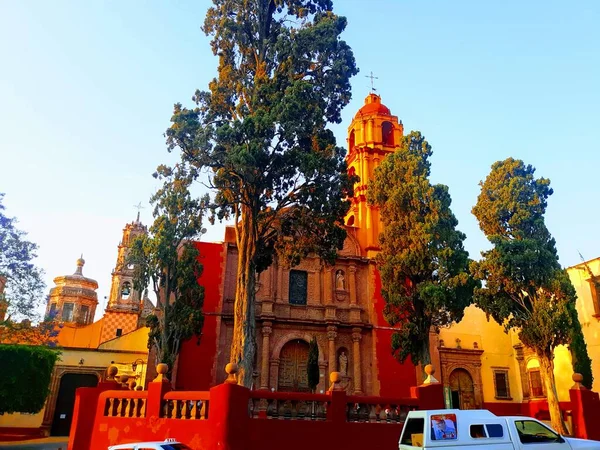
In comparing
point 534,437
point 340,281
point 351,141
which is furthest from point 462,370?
point 534,437

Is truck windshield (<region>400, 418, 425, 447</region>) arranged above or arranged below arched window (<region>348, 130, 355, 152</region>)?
below

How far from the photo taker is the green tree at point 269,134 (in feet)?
46.8

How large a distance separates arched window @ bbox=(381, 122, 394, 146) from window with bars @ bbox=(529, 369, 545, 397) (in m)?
15.6

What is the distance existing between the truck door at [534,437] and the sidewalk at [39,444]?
16.6m

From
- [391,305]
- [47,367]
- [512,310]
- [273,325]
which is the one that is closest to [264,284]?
[273,325]

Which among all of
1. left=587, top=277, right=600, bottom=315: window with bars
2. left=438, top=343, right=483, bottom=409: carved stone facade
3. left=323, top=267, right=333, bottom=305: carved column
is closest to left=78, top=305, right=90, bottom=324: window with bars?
left=323, top=267, right=333, bottom=305: carved column

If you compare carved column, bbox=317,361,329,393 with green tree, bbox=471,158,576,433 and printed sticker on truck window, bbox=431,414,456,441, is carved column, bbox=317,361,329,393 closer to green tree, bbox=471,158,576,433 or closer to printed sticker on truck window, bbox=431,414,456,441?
green tree, bbox=471,158,576,433

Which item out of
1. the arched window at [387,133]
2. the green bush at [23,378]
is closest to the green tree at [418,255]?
the arched window at [387,133]

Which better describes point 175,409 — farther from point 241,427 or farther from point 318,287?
point 318,287

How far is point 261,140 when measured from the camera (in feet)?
46.3

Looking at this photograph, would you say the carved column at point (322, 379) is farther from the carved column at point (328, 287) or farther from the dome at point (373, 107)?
the dome at point (373, 107)

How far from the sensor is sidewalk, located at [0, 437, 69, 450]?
63.0 feet

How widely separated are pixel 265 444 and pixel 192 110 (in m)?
9.55

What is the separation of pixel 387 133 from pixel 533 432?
990 inches
